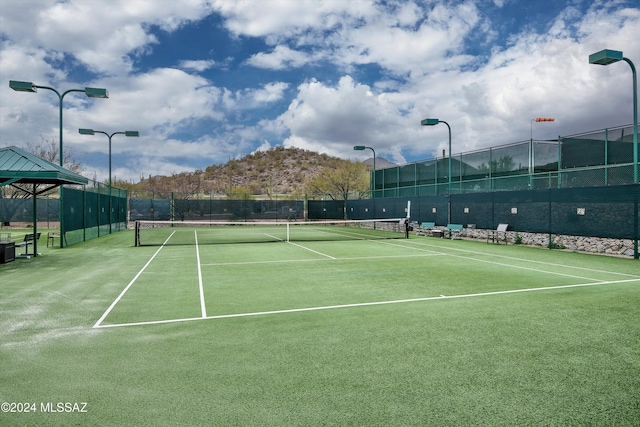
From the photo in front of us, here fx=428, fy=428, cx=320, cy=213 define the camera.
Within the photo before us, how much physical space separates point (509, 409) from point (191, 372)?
11.0 ft

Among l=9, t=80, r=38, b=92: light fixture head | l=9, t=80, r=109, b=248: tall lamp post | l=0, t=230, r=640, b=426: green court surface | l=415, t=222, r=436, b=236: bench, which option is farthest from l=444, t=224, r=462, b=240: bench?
l=9, t=80, r=38, b=92: light fixture head

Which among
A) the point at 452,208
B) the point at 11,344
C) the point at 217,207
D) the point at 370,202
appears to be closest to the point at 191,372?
the point at 11,344

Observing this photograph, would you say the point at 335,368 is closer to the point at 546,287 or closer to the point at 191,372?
the point at 191,372

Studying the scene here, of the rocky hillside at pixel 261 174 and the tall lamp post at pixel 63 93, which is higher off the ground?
→ the rocky hillside at pixel 261 174

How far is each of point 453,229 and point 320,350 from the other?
21522 mm

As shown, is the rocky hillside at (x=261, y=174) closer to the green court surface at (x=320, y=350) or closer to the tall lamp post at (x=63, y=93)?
the tall lamp post at (x=63, y=93)

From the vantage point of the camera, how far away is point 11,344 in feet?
19.6

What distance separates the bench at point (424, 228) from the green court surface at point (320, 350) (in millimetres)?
17105

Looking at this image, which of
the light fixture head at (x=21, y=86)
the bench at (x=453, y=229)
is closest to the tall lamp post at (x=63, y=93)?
the light fixture head at (x=21, y=86)

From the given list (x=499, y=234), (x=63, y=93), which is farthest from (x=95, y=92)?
(x=499, y=234)

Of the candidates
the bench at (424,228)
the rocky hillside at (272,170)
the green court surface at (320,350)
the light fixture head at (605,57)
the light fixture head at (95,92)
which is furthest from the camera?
the rocky hillside at (272,170)

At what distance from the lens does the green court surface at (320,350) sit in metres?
3.99

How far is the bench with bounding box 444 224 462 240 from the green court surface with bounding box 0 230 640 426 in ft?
44.7

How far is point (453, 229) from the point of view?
84.0 feet
